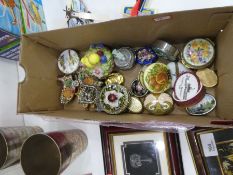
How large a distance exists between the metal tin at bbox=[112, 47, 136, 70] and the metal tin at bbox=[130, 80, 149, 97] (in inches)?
2.6

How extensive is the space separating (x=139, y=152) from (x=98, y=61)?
12.9 inches

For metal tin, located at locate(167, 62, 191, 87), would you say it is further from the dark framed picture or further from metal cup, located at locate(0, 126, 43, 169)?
metal cup, located at locate(0, 126, 43, 169)

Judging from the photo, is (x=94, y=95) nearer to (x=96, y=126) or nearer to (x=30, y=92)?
(x=96, y=126)

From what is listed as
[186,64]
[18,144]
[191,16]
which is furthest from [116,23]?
[18,144]

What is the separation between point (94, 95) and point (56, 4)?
0.39m

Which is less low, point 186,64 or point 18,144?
point 186,64

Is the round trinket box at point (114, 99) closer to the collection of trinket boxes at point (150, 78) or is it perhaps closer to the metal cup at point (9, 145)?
the collection of trinket boxes at point (150, 78)

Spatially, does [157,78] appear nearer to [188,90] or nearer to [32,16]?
[188,90]

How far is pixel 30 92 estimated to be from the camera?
0.76 metres

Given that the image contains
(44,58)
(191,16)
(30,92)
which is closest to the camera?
(191,16)

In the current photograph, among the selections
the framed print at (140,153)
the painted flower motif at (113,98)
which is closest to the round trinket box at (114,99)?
the painted flower motif at (113,98)

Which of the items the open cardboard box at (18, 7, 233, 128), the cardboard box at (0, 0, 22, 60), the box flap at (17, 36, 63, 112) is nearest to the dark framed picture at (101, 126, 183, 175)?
the open cardboard box at (18, 7, 233, 128)

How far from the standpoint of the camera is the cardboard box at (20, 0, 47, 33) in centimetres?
83

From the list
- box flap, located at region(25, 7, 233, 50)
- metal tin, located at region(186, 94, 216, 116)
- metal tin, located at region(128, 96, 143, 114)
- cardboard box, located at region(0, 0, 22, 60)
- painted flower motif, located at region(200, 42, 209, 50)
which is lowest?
metal tin, located at region(186, 94, 216, 116)
